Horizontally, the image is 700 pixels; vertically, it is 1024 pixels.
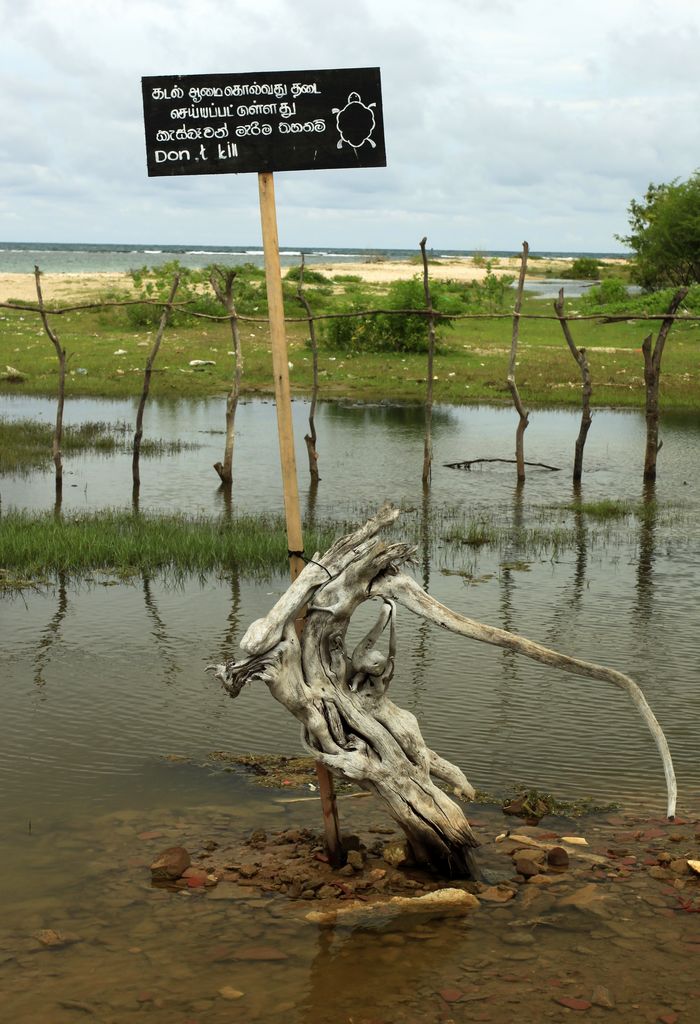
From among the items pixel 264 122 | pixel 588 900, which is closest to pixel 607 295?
pixel 264 122

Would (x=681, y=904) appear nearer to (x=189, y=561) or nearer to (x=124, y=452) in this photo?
(x=189, y=561)

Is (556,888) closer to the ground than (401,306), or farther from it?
closer to the ground

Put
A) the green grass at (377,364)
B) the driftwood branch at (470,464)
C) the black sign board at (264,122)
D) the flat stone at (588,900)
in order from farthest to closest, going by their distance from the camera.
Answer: the green grass at (377,364), the driftwood branch at (470,464), the black sign board at (264,122), the flat stone at (588,900)

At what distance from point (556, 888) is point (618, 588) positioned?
5866 mm

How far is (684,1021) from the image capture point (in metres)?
3.92

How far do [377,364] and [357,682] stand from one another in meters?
24.0

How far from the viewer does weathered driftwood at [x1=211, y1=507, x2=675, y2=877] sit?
4.72 meters

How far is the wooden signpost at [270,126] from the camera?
190 inches

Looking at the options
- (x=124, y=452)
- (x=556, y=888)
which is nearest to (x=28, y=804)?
(x=556, y=888)

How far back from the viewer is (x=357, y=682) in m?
4.93

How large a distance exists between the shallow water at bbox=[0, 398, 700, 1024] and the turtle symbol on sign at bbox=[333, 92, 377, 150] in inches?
123

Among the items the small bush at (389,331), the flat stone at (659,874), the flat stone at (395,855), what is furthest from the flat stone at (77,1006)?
the small bush at (389,331)

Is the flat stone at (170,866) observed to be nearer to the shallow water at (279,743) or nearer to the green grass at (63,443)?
the shallow water at (279,743)

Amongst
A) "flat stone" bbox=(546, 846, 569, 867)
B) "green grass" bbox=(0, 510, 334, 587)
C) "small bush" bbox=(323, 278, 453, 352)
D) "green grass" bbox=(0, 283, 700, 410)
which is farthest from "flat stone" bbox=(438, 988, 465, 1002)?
"small bush" bbox=(323, 278, 453, 352)
